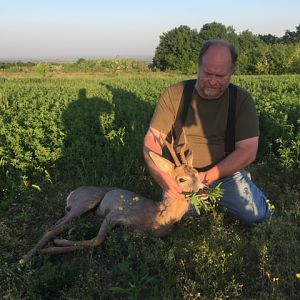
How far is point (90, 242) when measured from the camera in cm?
486

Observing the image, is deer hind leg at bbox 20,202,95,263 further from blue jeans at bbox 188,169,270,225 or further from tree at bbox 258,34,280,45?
tree at bbox 258,34,280,45

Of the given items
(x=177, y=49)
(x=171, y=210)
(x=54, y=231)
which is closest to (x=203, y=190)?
(x=171, y=210)

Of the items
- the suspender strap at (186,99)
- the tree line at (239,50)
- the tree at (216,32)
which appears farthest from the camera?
the tree at (216,32)

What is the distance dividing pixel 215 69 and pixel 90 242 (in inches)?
85.4

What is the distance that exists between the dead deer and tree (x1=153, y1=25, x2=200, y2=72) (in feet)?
175

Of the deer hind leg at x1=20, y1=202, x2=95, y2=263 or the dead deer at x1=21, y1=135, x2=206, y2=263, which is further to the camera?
the deer hind leg at x1=20, y1=202, x2=95, y2=263

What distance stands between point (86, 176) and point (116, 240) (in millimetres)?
2402

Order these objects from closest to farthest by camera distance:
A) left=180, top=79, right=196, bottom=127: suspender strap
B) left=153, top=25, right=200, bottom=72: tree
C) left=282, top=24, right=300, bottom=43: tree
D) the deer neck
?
1. the deer neck
2. left=180, top=79, right=196, bottom=127: suspender strap
3. left=153, top=25, right=200, bottom=72: tree
4. left=282, top=24, right=300, bottom=43: tree

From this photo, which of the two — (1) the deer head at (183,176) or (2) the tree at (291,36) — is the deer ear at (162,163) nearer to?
(1) the deer head at (183,176)

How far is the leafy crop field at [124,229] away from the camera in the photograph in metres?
4.15

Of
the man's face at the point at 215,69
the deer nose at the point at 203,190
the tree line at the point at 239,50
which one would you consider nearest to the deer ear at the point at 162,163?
the deer nose at the point at 203,190

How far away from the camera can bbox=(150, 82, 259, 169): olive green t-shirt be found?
5281mm

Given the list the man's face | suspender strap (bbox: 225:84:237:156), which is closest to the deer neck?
suspender strap (bbox: 225:84:237:156)

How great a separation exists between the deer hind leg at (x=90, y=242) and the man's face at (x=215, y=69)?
165cm
